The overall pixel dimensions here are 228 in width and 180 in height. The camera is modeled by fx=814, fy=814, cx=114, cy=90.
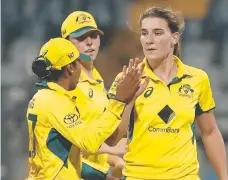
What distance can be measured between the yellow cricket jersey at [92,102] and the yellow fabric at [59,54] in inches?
30.6

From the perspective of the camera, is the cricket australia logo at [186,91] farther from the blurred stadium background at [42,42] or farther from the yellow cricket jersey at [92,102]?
the blurred stadium background at [42,42]

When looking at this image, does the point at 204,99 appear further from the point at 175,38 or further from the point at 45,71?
the point at 45,71

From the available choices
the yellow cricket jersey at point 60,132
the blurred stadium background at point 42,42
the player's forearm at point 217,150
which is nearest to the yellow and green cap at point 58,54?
the yellow cricket jersey at point 60,132

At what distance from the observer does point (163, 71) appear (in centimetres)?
447

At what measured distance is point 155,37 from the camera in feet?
14.4

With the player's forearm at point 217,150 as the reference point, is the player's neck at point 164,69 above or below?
above

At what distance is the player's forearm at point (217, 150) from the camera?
460 centimetres

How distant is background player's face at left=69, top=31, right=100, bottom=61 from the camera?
218 inches

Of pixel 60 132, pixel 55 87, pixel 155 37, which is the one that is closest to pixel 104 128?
pixel 60 132

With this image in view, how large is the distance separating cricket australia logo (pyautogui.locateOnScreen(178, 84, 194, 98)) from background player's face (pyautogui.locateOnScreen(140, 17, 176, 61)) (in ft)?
0.65

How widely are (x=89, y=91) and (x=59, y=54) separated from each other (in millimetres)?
1055

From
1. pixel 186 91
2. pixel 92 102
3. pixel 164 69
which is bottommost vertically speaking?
pixel 92 102

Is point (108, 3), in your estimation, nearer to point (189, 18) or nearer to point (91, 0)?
point (91, 0)

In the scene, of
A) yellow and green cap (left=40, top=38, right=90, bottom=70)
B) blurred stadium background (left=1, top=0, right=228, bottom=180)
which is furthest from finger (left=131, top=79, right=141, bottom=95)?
blurred stadium background (left=1, top=0, right=228, bottom=180)
